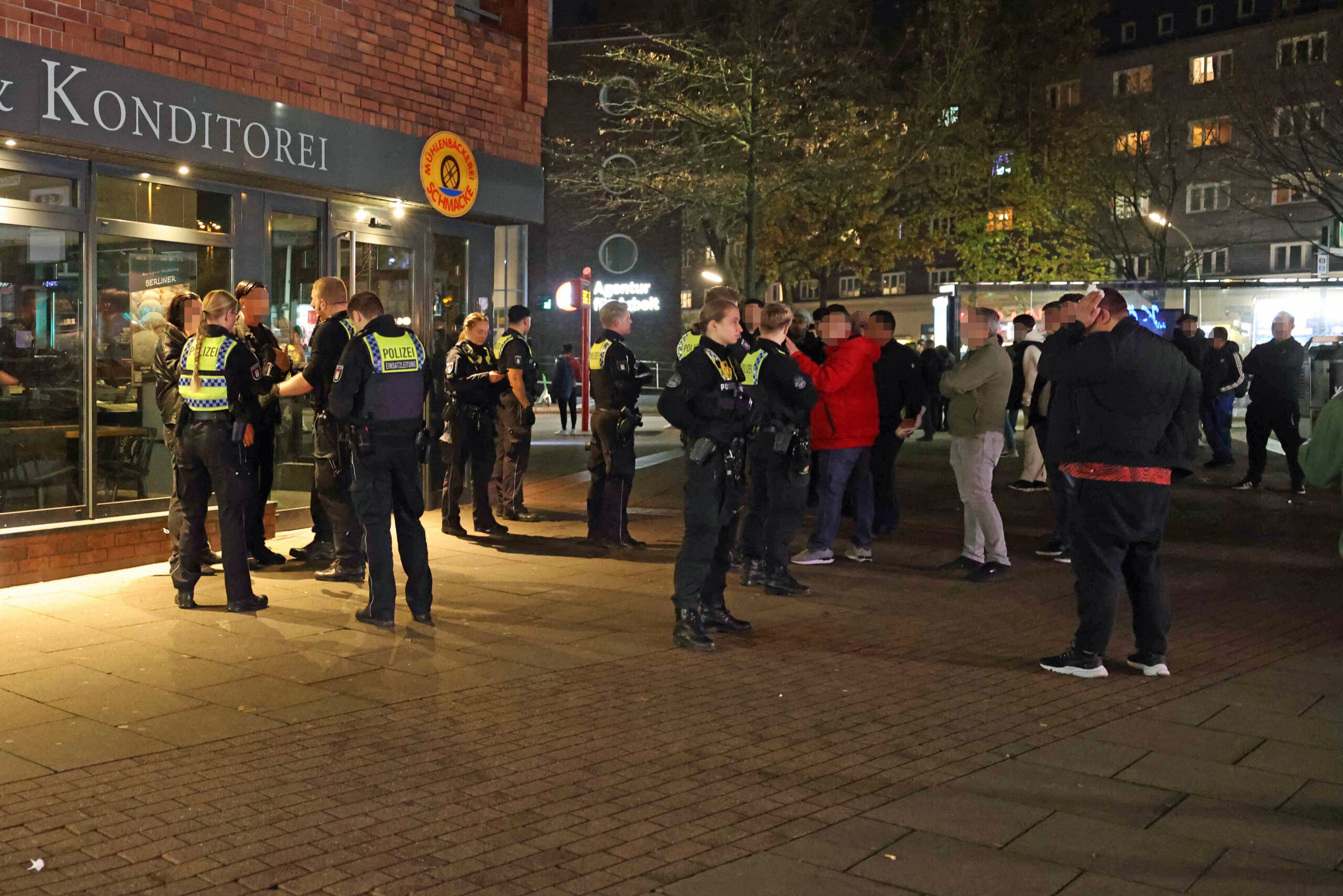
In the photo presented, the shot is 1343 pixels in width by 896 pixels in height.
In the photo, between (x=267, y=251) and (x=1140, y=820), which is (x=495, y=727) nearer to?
(x=1140, y=820)

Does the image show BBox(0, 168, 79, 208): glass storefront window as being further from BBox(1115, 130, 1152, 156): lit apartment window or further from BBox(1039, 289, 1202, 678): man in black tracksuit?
BBox(1115, 130, 1152, 156): lit apartment window

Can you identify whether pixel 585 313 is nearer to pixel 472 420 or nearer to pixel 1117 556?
pixel 472 420

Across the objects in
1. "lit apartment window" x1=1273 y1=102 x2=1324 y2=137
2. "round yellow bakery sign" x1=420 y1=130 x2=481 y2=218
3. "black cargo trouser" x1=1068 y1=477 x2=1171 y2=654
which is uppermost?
"lit apartment window" x1=1273 y1=102 x2=1324 y2=137

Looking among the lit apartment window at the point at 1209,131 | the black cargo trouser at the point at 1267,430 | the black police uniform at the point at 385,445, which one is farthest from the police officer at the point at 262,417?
the lit apartment window at the point at 1209,131

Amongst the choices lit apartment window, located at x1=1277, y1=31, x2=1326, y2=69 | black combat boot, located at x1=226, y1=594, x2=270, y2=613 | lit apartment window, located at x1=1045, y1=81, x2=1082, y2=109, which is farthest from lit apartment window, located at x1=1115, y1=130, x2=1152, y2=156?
black combat boot, located at x1=226, y1=594, x2=270, y2=613

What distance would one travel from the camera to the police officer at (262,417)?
9.70m

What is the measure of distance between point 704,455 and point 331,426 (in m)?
2.72

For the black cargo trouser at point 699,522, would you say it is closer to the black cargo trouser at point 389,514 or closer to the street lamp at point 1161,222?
the black cargo trouser at point 389,514

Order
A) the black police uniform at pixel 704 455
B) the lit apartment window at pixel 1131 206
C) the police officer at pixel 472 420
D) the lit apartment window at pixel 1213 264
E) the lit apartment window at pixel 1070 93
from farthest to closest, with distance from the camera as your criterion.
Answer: the lit apartment window at pixel 1070 93, the lit apartment window at pixel 1213 264, the lit apartment window at pixel 1131 206, the police officer at pixel 472 420, the black police uniform at pixel 704 455

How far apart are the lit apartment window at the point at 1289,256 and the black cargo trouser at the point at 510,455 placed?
156 feet

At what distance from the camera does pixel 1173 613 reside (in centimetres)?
873

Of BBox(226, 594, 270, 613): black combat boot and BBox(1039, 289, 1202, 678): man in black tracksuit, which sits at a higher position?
BBox(1039, 289, 1202, 678): man in black tracksuit

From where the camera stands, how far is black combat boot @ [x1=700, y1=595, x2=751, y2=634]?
789 centimetres

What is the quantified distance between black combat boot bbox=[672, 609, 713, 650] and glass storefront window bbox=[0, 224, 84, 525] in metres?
4.63
